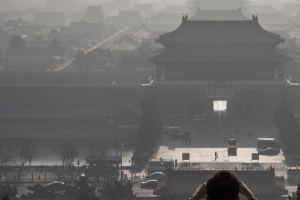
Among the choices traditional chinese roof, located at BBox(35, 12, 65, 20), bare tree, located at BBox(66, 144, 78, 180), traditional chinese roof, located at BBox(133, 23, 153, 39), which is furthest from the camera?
traditional chinese roof, located at BBox(35, 12, 65, 20)

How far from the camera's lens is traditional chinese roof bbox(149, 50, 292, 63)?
4219 cm

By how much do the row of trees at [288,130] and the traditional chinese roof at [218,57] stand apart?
511 centimetres

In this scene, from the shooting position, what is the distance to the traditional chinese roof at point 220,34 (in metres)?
42.9

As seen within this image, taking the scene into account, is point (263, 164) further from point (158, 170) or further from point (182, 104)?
point (182, 104)

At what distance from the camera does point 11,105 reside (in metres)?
44.0

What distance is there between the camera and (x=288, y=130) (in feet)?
108

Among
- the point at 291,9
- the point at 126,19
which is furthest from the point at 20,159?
the point at 291,9

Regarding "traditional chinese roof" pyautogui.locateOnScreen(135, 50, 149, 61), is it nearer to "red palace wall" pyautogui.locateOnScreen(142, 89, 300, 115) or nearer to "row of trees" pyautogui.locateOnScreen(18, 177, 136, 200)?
"red palace wall" pyautogui.locateOnScreen(142, 89, 300, 115)

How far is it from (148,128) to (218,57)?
32.3 ft

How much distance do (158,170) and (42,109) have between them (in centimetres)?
1423

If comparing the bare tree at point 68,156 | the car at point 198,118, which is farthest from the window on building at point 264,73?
the bare tree at point 68,156

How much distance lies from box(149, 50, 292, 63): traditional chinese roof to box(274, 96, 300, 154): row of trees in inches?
201

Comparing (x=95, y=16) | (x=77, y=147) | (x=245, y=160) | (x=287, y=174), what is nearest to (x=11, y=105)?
(x=77, y=147)

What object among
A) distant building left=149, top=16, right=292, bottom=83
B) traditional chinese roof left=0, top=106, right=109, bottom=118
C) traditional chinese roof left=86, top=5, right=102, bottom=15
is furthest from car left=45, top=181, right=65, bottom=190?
traditional chinese roof left=86, top=5, right=102, bottom=15
